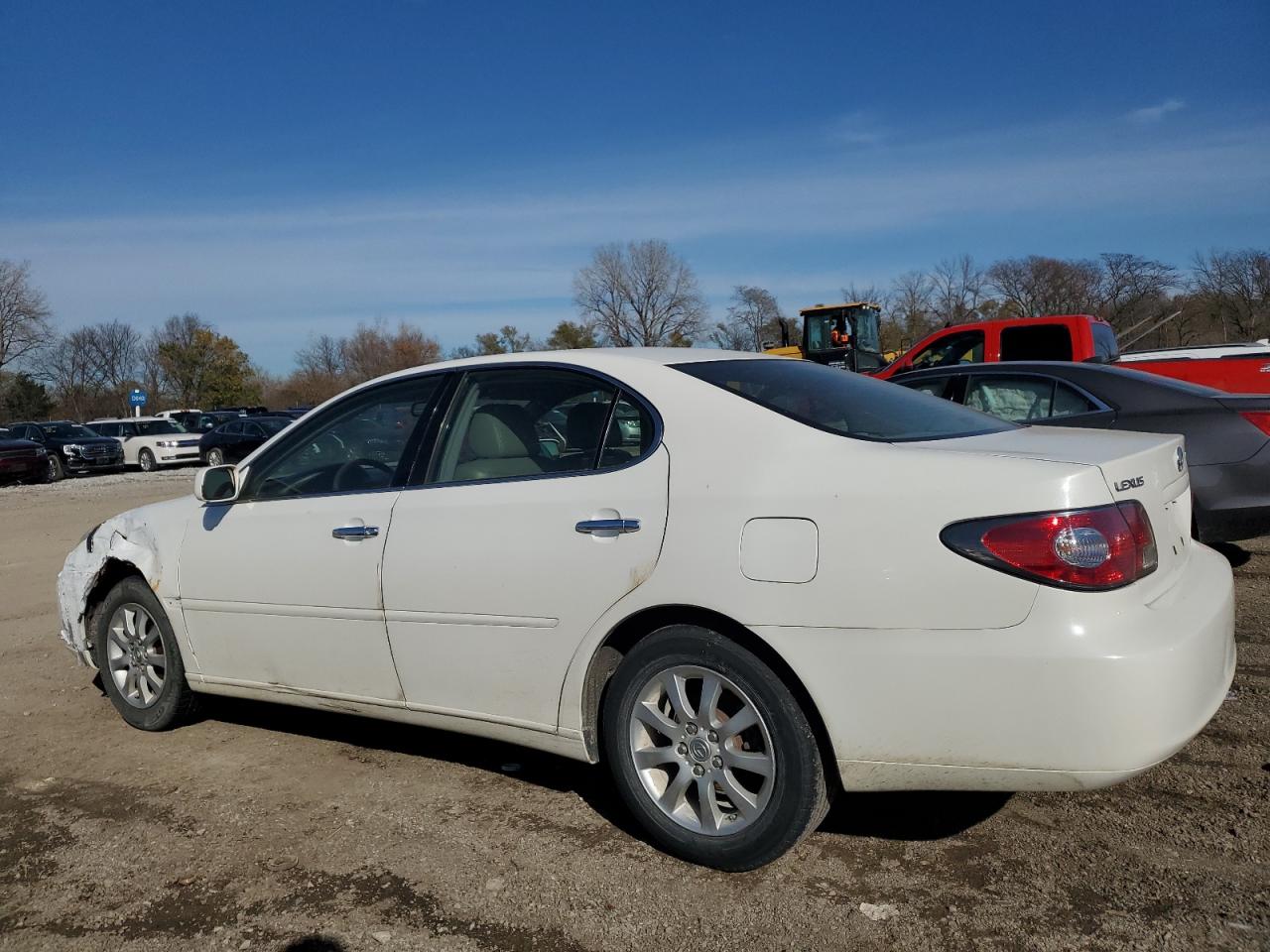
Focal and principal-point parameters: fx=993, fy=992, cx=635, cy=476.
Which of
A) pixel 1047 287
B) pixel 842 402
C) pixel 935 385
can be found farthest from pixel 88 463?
pixel 1047 287

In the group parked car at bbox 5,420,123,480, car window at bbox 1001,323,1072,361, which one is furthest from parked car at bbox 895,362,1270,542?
parked car at bbox 5,420,123,480

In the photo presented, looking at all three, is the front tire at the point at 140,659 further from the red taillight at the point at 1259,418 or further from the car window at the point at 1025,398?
the red taillight at the point at 1259,418

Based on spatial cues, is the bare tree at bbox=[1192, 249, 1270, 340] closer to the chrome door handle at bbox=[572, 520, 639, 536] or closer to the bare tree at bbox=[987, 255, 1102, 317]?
the bare tree at bbox=[987, 255, 1102, 317]

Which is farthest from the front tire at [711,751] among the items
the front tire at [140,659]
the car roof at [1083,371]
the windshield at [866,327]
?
the windshield at [866,327]

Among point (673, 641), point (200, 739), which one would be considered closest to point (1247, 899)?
point (673, 641)

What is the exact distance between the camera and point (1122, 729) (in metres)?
2.47

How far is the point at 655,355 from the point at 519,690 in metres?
1.29

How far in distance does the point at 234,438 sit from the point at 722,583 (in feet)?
89.7

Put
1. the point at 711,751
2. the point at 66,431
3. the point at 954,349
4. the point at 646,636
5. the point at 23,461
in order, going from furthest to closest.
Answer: the point at 66,431, the point at 23,461, the point at 954,349, the point at 646,636, the point at 711,751

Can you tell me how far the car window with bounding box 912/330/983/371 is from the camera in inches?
466

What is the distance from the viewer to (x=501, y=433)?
372 cm

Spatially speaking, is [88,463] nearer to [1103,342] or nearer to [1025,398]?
[1103,342]

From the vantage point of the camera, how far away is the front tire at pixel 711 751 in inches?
111

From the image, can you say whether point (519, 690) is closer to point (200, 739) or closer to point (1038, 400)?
point (200, 739)
